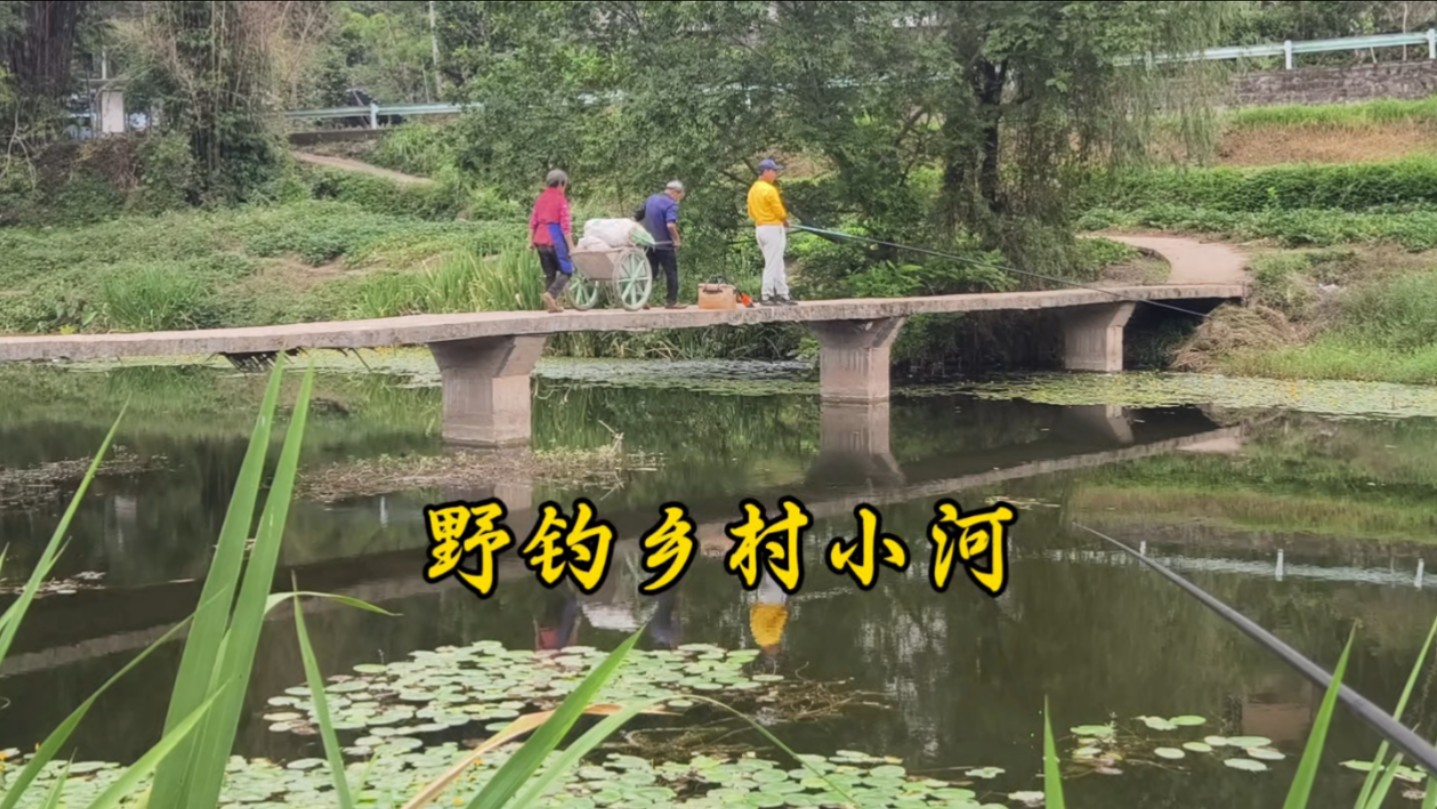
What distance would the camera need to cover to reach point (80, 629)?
255 inches

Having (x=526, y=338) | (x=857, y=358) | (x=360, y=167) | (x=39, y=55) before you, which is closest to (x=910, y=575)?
(x=526, y=338)

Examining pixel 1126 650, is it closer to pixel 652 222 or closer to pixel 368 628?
pixel 368 628

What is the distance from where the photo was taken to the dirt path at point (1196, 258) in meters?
17.8

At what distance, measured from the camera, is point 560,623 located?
665 centimetres

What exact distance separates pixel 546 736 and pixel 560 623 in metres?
5.51

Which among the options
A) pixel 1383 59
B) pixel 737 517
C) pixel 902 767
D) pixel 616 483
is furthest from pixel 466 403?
pixel 1383 59

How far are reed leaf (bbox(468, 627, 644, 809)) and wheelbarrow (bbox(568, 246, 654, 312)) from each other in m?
10.4

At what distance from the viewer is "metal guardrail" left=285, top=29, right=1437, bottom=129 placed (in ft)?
53.7

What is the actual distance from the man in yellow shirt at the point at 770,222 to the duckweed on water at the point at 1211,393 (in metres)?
2.93

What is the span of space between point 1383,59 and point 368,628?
2154 cm

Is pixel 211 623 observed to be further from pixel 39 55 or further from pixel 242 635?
pixel 39 55

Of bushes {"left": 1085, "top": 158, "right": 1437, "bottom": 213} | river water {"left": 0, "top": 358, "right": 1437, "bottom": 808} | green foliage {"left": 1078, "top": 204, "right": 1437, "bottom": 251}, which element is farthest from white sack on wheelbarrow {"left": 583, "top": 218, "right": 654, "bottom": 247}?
green foliage {"left": 1078, "top": 204, "right": 1437, "bottom": 251}

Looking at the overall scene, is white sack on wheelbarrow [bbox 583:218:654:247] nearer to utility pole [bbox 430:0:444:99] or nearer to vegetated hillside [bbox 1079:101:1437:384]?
vegetated hillside [bbox 1079:101:1437:384]

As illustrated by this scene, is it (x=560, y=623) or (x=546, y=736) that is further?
(x=560, y=623)
